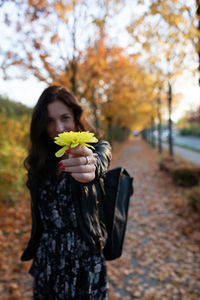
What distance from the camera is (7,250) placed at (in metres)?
3.40

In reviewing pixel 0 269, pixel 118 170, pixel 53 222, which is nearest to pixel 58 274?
pixel 53 222

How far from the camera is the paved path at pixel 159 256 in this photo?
104 inches

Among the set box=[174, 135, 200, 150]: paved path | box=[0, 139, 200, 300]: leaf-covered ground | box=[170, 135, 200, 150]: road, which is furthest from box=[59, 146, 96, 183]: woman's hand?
box=[174, 135, 200, 150]: paved path

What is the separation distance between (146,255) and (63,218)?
8.51ft

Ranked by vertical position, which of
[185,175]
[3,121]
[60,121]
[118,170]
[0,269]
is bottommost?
[0,269]

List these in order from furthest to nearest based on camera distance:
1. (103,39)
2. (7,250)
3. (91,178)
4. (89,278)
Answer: (103,39)
(7,250)
(89,278)
(91,178)

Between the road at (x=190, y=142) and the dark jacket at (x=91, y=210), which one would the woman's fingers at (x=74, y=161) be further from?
the road at (x=190, y=142)

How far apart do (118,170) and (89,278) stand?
839 millimetres

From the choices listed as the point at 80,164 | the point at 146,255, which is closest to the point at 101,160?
the point at 80,164

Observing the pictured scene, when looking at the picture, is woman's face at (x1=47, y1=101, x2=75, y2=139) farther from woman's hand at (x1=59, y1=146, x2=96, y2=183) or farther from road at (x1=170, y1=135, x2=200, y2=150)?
road at (x1=170, y1=135, x2=200, y2=150)

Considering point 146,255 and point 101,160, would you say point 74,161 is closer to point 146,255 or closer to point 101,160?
point 101,160

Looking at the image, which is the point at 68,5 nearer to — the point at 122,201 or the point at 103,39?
the point at 103,39

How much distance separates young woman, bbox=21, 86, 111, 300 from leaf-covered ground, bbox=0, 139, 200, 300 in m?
1.45

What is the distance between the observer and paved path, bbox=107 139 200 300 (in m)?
2.63
